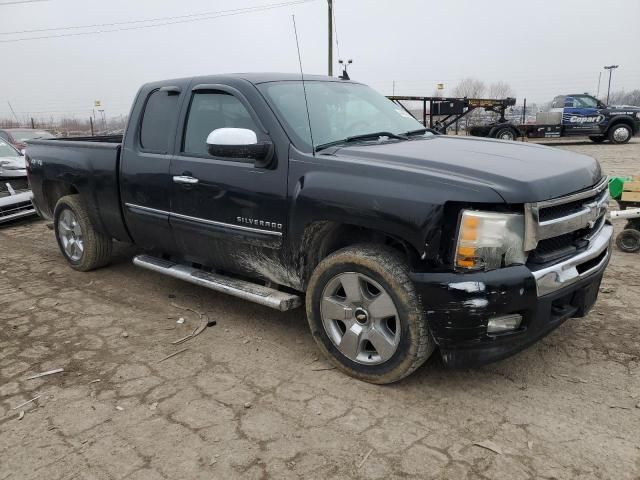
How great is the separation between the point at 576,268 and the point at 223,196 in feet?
7.26

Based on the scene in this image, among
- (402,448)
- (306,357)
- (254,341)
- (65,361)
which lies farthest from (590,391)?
(65,361)

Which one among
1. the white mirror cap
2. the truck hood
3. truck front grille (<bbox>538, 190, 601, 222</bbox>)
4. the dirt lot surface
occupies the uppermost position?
the white mirror cap

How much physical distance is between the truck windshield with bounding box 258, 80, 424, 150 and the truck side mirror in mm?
210

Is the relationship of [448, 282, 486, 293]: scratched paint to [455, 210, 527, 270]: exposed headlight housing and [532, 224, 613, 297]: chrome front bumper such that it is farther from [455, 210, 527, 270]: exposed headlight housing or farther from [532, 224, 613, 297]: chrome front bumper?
[532, 224, 613, 297]: chrome front bumper

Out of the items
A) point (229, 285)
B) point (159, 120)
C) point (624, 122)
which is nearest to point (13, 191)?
point (159, 120)

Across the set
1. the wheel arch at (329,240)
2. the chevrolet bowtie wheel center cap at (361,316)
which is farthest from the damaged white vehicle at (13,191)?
the chevrolet bowtie wheel center cap at (361,316)

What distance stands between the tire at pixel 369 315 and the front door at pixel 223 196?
0.48 meters

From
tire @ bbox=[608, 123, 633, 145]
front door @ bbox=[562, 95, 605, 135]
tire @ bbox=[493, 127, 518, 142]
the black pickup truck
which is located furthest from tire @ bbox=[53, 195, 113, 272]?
tire @ bbox=[608, 123, 633, 145]

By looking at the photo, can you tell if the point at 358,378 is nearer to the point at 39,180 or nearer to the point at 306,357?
the point at 306,357

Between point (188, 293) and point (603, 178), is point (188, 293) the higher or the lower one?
the lower one

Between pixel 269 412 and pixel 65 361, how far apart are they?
157cm

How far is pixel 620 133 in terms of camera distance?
20.8 m

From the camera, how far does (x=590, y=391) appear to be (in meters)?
2.92

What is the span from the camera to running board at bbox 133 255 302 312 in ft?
11.3
